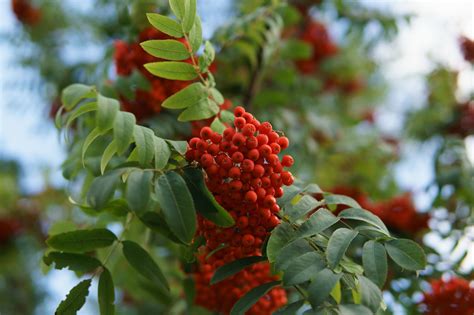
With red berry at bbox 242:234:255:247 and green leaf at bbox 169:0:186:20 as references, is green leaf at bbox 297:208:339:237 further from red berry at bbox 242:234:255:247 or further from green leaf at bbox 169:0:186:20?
green leaf at bbox 169:0:186:20

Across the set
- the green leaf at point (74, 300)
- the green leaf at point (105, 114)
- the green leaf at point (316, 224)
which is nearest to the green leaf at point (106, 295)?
the green leaf at point (74, 300)

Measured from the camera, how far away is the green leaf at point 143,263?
162cm

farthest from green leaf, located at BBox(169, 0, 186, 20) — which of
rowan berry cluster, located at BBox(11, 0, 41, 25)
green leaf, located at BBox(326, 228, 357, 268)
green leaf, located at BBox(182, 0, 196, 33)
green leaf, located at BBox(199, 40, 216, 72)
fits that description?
rowan berry cluster, located at BBox(11, 0, 41, 25)

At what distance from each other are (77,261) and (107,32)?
84.8 inches

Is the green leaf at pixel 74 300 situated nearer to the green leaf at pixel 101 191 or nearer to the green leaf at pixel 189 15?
the green leaf at pixel 101 191

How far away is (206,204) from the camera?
4.63 ft

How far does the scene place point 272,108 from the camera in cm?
288

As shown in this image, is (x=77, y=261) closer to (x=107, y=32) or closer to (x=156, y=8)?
(x=156, y=8)

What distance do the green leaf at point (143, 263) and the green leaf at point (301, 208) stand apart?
0.42 m

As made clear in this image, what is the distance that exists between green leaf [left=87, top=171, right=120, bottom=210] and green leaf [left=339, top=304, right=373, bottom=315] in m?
0.60

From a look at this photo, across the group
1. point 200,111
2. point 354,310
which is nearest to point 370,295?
point 354,310

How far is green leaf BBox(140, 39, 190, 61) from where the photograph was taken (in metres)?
1.62

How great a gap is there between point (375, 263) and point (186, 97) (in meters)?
0.70

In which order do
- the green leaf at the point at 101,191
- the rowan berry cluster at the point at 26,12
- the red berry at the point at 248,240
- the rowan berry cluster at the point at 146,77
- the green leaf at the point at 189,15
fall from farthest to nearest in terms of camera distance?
the rowan berry cluster at the point at 26,12
the rowan berry cluster at the point at 146,77
the green leaf at the point at 189,15
the red berry at the point at 248,240
the green leaf at the point at 101,191
